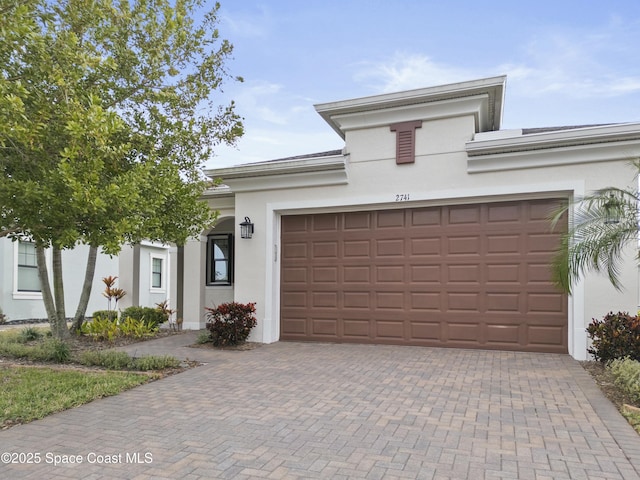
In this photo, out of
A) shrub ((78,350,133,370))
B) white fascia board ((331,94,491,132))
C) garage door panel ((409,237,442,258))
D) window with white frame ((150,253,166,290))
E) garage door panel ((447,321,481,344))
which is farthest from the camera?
window with white frame ((150,253,166,290))

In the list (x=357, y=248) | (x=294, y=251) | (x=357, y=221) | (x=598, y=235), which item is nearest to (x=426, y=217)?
(x=357, y=221)

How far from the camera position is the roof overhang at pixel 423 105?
30.0ft

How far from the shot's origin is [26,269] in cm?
1675

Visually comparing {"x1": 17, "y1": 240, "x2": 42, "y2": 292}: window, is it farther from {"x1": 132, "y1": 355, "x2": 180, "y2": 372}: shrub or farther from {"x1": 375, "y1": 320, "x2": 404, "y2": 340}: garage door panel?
{"x1": 375, "y1": 320, "x2": 404, "y2": 340}: garage door panel

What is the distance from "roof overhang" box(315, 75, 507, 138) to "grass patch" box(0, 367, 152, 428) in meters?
6.41

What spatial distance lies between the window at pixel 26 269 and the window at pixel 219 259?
738cm

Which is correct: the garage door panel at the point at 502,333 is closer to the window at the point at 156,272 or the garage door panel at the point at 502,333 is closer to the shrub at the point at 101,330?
the shrub at the point at 101,330

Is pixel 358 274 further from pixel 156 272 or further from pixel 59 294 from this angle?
pixel 156 272

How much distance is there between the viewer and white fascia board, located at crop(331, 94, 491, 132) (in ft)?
30.3

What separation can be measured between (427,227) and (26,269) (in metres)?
14.5

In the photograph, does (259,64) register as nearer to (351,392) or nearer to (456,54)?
(456,54)

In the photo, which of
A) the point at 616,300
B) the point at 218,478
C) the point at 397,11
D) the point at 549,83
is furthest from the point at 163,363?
the point at 549,83

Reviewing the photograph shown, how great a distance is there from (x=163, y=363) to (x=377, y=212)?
518cm

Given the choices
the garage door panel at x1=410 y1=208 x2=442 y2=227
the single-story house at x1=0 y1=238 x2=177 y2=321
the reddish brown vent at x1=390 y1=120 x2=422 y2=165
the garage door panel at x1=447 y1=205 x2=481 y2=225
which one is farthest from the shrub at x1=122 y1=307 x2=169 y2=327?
the garage door panel at x1=447 y1=205 x2=481 y2=225
